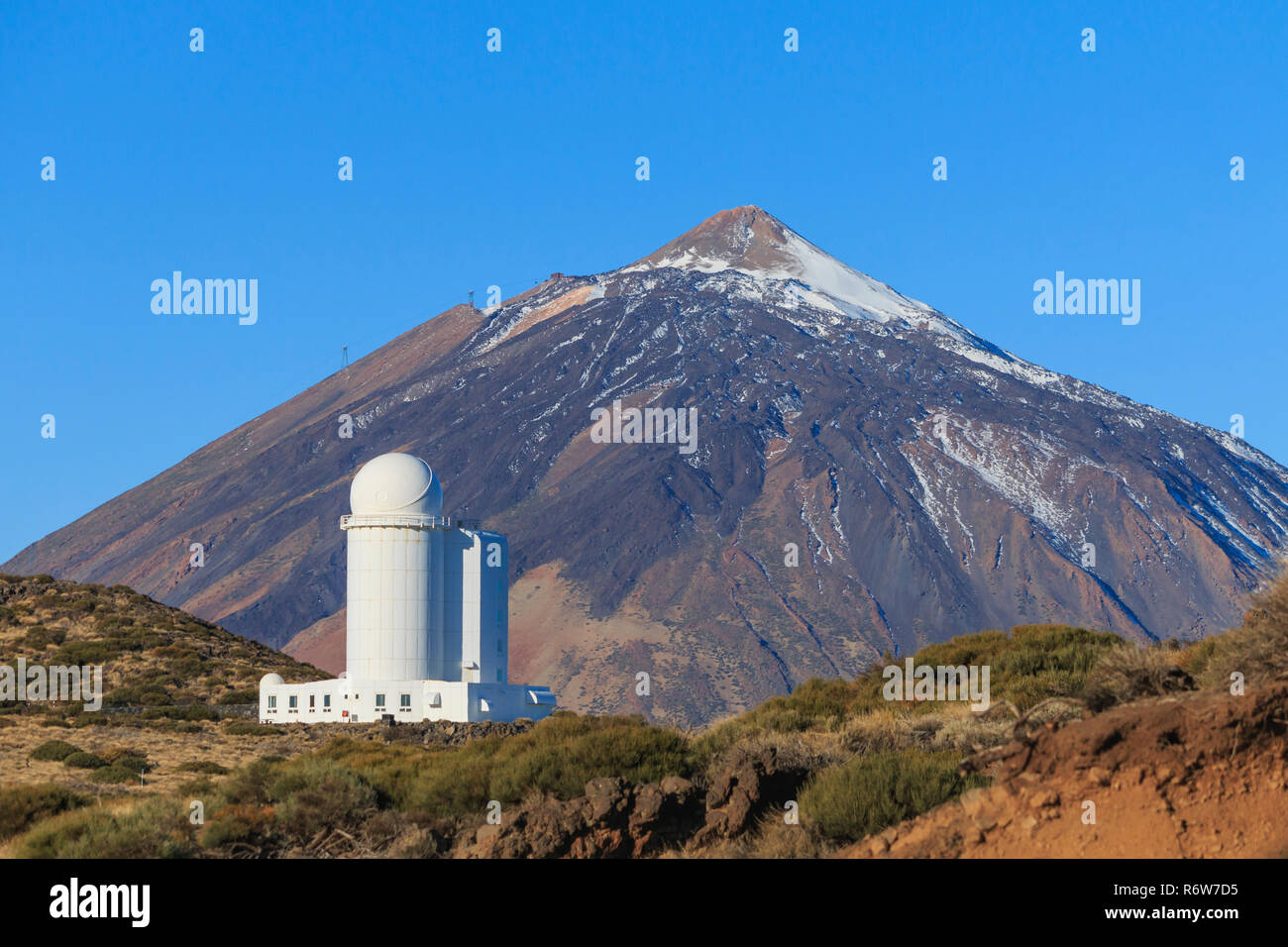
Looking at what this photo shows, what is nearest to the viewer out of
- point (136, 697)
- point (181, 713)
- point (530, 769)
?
point (530, 769)

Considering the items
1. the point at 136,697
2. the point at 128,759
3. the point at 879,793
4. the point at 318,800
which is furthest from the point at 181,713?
the point at 879,793

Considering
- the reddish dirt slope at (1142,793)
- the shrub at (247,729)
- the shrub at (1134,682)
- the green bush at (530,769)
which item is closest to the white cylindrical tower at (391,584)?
the shrub at (247,729)

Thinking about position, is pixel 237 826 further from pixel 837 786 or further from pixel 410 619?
pixel 410 619

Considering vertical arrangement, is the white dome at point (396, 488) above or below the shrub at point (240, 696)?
above

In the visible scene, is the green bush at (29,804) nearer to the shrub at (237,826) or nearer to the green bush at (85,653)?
the shrub at (237,826)
